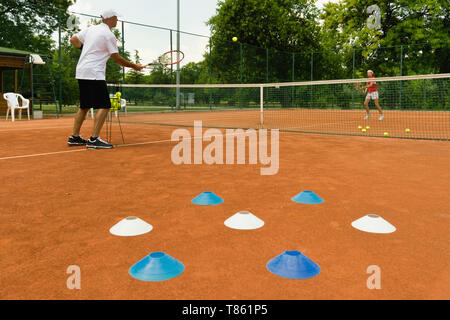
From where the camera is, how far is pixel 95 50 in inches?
232

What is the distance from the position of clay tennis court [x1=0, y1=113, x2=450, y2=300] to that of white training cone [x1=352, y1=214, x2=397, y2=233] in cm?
6

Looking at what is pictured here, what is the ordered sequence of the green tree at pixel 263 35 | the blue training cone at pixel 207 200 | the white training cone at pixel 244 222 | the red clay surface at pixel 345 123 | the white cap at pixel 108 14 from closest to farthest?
the white training cone at pixel 244 222
the blue training cone at pixel 207 200
the white cap at pixel 108 14
the red clay surface at pixel 345 123
the green tree at pixel 263 35

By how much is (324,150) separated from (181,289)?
16.3 ft

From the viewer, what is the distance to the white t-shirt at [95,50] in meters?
5.85

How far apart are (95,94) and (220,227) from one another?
13.6 feet

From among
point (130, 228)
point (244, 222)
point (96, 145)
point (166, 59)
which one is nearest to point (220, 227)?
point (244, 222)

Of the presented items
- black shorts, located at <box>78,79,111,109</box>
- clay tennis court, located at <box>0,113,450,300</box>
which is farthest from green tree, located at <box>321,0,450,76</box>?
black shorts, located at <box>78,79,111,109</box>

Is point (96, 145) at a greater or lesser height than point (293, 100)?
lesser

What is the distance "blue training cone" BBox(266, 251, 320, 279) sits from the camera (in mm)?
1832

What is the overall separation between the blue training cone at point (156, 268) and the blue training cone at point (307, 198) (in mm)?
1538

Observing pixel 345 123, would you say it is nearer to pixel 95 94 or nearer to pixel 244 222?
pixel 95 94

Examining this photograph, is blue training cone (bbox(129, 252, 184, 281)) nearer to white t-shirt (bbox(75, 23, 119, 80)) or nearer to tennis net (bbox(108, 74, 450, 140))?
white t-shirt (bbox(75, 23, 119, 80))

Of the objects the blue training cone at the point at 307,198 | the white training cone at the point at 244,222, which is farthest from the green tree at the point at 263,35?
the white training cone at the point at 244,222

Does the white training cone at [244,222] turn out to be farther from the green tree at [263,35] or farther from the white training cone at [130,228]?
the green tree at [263,35]
